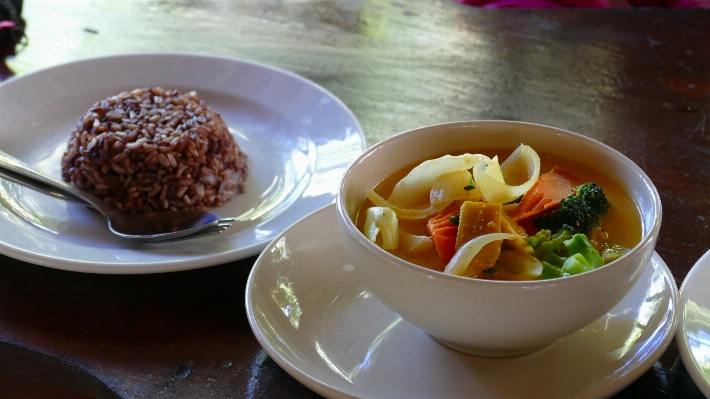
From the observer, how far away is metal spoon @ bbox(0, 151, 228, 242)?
1306mm

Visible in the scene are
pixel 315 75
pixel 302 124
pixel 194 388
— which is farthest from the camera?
pixel 315 75

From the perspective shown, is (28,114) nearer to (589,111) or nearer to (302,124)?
(302,124)

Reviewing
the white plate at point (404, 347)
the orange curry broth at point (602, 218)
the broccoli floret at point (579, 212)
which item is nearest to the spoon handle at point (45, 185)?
the white plate at point (404, 347)

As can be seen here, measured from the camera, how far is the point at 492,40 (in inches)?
84.0

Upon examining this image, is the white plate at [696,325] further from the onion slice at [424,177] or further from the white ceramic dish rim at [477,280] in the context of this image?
the onion slice at [424,177]

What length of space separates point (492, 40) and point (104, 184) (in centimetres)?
127

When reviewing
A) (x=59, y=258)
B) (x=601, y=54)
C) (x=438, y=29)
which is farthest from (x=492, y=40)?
(x=59, y=258)

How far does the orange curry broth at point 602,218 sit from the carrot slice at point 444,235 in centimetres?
1

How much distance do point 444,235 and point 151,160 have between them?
786 mm

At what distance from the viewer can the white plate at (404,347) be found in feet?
2.63

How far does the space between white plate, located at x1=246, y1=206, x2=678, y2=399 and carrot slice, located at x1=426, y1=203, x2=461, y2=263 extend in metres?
0.13

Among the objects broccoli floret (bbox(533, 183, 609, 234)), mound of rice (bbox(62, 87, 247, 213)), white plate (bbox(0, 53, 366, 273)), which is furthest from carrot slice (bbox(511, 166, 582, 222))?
mound of rice (bbox(62, 87, 247, 213))

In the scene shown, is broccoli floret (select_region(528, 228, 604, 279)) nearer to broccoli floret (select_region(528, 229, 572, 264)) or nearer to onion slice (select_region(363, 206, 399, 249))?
broccoli floret (select_region(528, 229, 572, 264))

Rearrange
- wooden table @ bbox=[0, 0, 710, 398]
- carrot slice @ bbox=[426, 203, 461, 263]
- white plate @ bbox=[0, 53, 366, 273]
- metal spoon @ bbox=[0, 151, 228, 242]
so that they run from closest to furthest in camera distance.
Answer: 1. carrot slice @ bbox=[426, 203, 461, 263]
2. wooden table @ bbox=[0, 0, 710, 398]
3. white plate @ bbox=[0, 53, 366, 273]
4. metal spoon @ bbox=[0, 151, 228, 242]
